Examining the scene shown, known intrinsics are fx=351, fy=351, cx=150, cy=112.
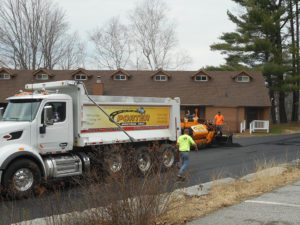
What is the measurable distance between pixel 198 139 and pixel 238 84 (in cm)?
1993

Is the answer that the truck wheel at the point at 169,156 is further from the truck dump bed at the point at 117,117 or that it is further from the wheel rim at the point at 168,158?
the truck dump bed at the point at 117,117

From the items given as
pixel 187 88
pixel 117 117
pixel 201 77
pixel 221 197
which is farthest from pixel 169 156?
pixel 201 77

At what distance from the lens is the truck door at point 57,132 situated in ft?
30.9

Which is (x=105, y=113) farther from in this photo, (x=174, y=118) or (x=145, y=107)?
(x=174, y=118)

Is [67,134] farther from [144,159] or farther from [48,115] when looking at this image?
[144,159]

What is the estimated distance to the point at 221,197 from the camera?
772cm

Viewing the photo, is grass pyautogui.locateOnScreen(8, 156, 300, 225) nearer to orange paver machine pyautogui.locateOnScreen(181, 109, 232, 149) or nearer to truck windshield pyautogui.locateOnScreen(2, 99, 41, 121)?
truck windshield pyautogui.locateOnScreen(2, 99, 41, 121)

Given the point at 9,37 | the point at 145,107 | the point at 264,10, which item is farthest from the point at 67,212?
the point at 9,37

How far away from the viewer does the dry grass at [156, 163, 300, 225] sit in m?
6.11

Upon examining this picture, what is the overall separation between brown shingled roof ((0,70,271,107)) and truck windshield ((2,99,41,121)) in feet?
85.1

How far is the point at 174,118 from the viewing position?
42.3 ft

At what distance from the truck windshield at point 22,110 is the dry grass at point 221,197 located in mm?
4668

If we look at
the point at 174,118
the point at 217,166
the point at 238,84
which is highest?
the point at 238,84

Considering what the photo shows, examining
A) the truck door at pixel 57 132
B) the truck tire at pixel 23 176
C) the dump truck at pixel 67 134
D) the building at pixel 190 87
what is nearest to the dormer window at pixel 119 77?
the building at pixel 190 87
